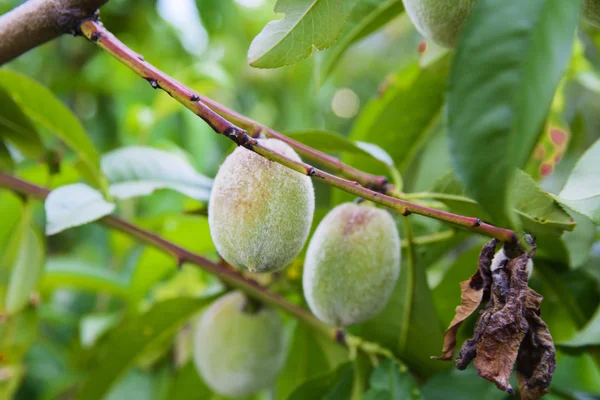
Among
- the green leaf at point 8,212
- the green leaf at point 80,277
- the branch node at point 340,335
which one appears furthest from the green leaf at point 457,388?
the green leaf at point 8,212

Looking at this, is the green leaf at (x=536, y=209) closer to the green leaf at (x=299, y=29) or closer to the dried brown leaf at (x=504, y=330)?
the dried brown leaf at (x=504, y=330)

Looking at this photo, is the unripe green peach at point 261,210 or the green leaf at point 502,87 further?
the unripe green peach at point 261,210

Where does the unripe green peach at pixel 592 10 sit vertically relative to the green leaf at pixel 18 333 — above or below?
above

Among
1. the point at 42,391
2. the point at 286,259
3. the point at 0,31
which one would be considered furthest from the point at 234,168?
the point at 42,391

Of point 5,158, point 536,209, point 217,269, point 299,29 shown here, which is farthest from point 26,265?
point 536,209

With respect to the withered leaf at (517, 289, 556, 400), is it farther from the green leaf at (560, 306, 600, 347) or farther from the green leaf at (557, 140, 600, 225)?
the green leaf at (560, 306, 600, 347)

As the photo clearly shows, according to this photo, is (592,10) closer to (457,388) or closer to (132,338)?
(457,388)
